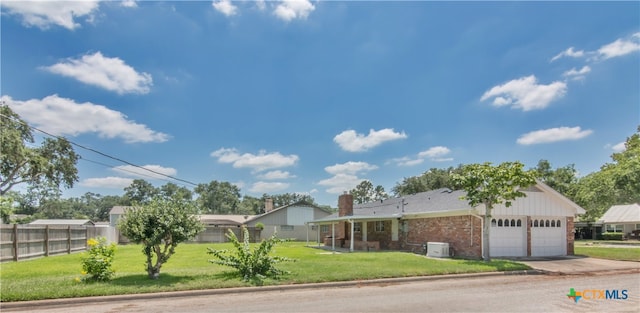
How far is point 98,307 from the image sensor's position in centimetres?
895

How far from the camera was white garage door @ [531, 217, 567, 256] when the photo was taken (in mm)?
20047

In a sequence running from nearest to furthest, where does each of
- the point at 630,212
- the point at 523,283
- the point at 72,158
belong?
the point at 523,283 < the point at 72,158 < the point at 630,212

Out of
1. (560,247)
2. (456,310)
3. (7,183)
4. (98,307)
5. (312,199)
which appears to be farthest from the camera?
(312,199)

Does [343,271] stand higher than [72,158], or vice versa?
[72,158]

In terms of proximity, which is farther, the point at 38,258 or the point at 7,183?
the point at 7,183

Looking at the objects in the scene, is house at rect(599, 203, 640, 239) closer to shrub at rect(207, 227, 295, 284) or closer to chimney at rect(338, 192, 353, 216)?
chimney at rect(338, 192, 353, 216)

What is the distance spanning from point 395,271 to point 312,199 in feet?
336

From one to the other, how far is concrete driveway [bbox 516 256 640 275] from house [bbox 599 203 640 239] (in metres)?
29.0

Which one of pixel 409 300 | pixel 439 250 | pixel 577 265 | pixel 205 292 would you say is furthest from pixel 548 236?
pixel 205 292

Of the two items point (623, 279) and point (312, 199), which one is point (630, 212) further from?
point (312, 199)

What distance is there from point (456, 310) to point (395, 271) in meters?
5.13

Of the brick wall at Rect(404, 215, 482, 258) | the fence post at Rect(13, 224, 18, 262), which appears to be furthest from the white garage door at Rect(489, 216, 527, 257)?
the fence post at Rect(13, 224, 18, 262)

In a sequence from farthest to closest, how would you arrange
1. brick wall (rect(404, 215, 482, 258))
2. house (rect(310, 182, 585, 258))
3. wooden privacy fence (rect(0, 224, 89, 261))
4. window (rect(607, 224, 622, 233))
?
Answer: window (rect(607, 224, 622, 233)), house (rect(310, 182, 585, 258)), brick wall (rect(404, 215, 482, 258)), wooden privacy fence (rect(0, 224, 89, 261))

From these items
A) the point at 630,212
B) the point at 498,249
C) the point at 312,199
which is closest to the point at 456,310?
the point at 498,249
